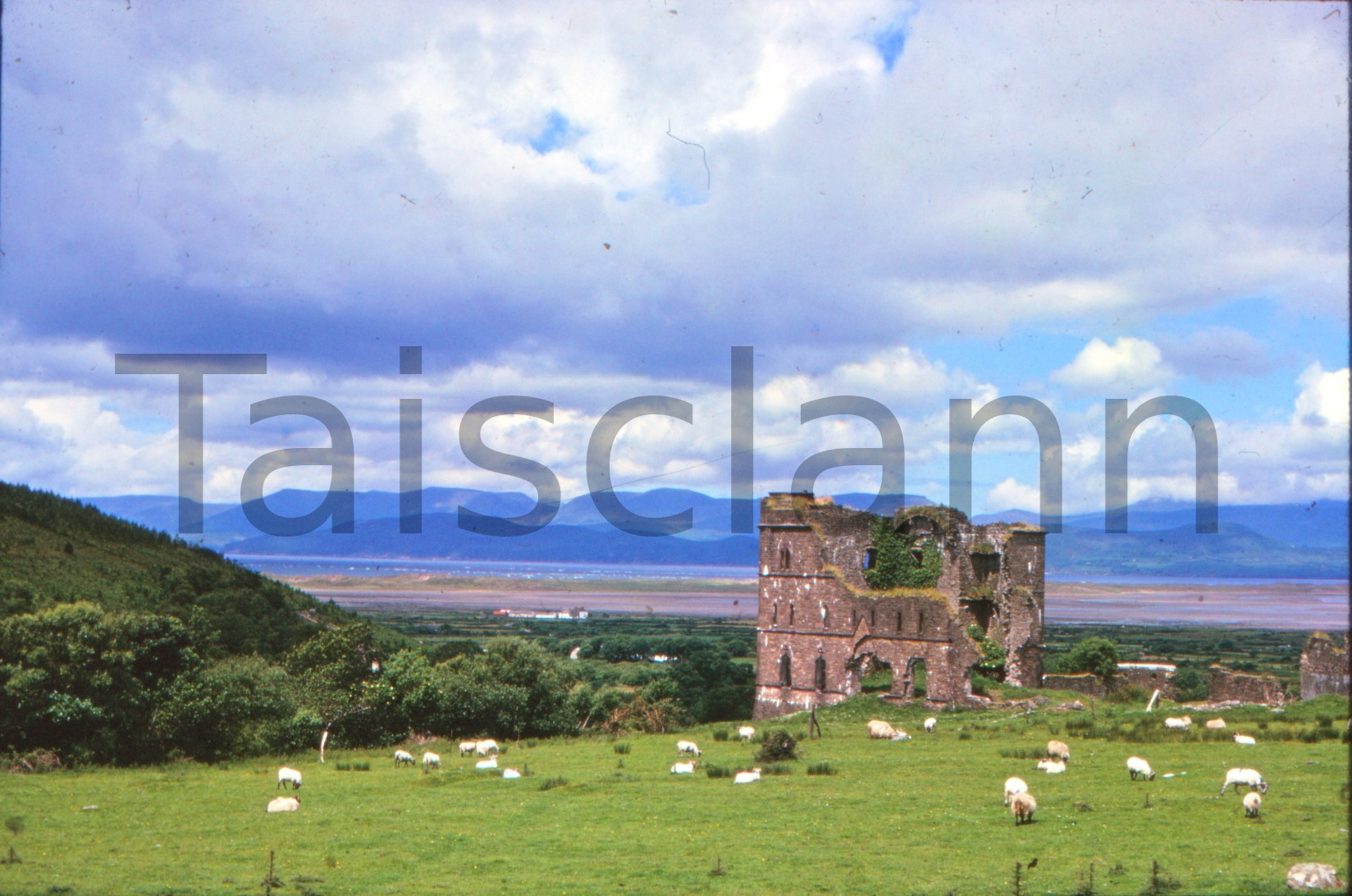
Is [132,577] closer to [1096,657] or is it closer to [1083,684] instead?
[1083,684]

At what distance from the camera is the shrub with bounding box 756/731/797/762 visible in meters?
30.8

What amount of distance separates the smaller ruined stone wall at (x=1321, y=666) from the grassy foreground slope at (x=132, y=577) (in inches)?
1640

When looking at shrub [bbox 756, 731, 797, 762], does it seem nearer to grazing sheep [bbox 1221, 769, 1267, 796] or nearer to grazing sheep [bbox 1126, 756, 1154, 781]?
grazing sheep [bbox 1126, 756, 1154, 781]

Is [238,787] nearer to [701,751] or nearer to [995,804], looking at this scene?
[701,751]

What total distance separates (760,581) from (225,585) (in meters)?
35.4

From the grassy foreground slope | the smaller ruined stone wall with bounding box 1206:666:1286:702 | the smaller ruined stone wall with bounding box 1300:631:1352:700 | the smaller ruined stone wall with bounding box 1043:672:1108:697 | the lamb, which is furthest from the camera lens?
the grassy foreground slope

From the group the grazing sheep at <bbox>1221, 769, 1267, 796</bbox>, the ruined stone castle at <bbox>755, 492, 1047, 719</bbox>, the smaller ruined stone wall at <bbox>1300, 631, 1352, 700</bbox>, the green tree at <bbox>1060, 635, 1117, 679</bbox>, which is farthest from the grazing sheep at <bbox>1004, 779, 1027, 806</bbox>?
the green tree at <bbox>1060, 635, 1117, 679</bbox>

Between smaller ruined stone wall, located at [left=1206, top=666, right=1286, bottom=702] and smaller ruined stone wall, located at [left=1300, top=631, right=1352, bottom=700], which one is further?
smaller ruined stone wall, located at [left=1206, top=666, right=1286, bottom=702]

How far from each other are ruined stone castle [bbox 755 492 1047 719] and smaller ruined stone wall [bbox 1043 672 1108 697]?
4.55 ft

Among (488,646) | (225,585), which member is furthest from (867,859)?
(225,585)

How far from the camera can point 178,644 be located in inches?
1500

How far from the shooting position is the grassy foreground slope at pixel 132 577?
54.1 metres

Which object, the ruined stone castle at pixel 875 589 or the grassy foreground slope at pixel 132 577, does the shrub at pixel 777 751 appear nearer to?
the ruined stone castle at pixel 875 589

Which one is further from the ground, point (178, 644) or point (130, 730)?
point (178, 644)
